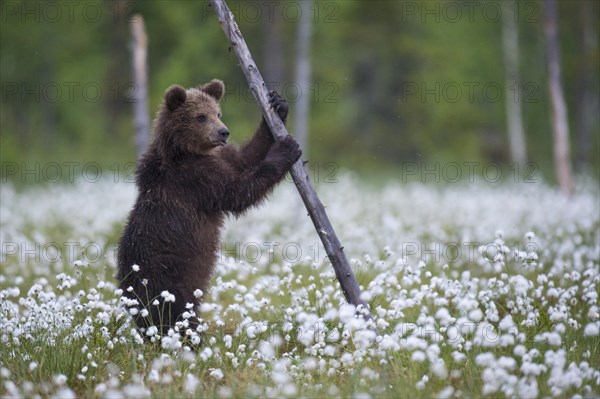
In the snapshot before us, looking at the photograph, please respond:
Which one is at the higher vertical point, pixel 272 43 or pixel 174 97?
pixel 272 43

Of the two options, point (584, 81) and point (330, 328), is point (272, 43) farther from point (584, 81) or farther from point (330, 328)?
point (330, 328)

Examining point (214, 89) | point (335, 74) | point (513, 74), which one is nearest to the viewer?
point (214, 89)

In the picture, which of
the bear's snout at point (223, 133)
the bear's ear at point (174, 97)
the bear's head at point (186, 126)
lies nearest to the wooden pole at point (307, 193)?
the bear's snout at point (223, 133)

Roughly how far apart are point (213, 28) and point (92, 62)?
4.76 m

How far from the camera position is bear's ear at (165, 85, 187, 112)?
21.3 ft

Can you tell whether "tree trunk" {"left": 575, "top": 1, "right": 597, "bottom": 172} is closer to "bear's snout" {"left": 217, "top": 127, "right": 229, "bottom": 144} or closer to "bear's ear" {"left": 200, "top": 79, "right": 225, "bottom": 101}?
"bear's ear" {"left": 200, "top": 79, "right": 225, "bottom": 101}

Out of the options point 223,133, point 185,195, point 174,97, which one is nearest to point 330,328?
point 185,195

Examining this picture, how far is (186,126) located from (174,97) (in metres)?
0.28

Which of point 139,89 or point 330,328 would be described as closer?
point 330,328

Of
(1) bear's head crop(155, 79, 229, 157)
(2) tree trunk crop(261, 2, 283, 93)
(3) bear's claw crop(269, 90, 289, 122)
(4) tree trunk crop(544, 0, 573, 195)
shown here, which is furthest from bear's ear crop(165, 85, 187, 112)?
(2) tree trunk crop(261, 2, 283, 93)

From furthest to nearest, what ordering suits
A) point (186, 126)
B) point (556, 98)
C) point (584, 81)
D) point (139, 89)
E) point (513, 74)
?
point (513, 74) < point (584, 81) < point (556, 98) < point (139, 89) < point (186, 126)

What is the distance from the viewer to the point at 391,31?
31562 millimetres

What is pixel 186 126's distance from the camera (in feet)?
21.5

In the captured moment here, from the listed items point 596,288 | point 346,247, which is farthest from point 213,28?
point 596,288
